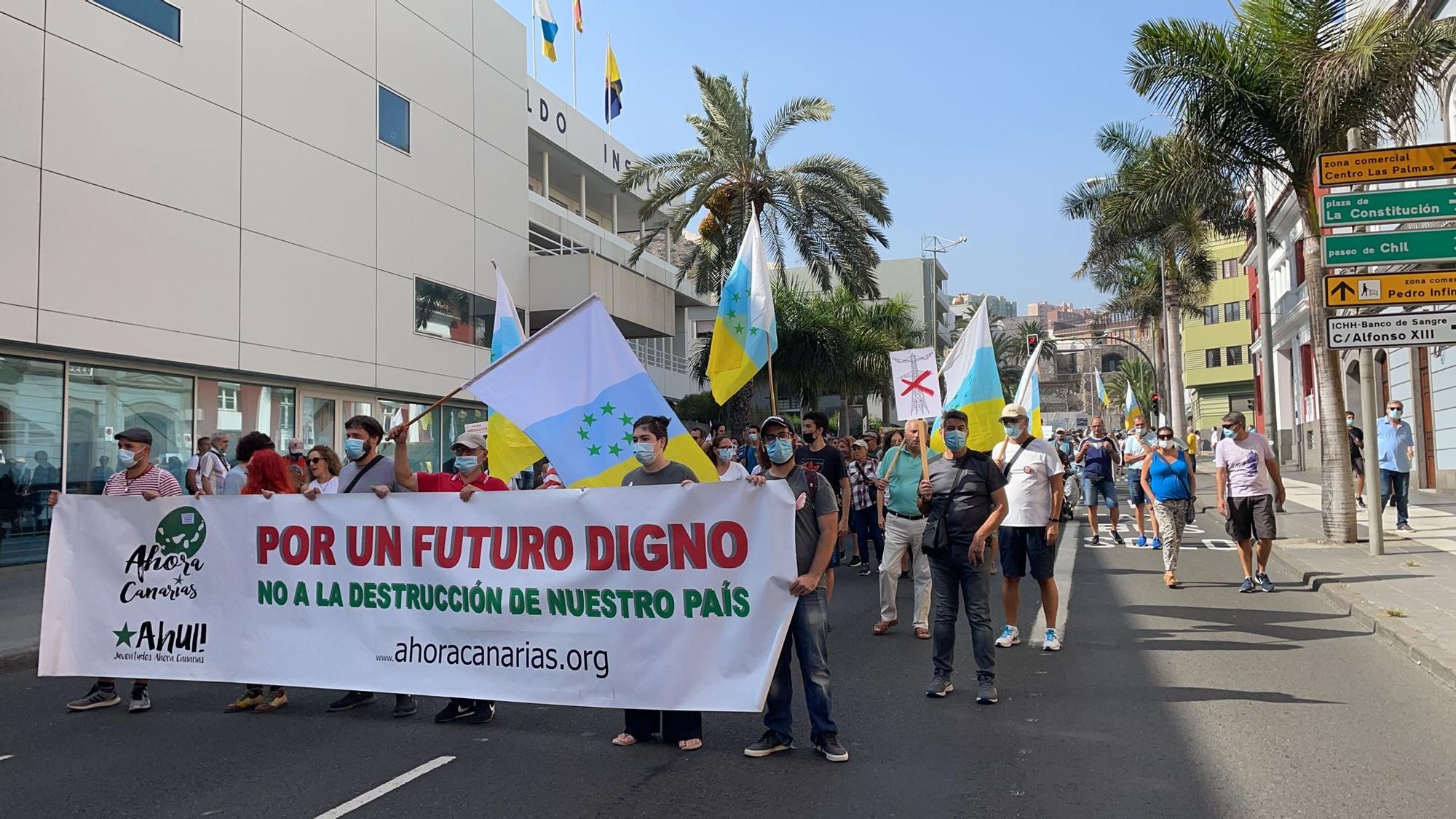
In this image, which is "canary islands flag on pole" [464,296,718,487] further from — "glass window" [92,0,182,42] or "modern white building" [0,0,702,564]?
Result: "glass window" [92,0,182,42]

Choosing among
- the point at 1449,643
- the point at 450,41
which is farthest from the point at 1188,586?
the point at 450,41

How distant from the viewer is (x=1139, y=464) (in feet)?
59.1

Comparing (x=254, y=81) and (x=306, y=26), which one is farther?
(x=306, y=26)

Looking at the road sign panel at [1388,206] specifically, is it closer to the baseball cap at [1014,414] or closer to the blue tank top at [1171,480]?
the blue tank top at [1171,480]

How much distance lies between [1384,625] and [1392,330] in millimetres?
3776

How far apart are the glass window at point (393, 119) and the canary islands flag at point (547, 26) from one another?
1218 centimetres

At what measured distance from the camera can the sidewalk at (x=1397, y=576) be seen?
8.10 m

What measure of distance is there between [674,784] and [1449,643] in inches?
236

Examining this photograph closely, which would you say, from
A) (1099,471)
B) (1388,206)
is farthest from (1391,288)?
(1099,471)

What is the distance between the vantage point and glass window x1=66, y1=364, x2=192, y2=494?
15469mm

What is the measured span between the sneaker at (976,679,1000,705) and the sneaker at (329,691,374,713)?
3811mm

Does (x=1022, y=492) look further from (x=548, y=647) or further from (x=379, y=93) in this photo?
(x=379, y=93)

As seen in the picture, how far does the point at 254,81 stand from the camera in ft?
59.3

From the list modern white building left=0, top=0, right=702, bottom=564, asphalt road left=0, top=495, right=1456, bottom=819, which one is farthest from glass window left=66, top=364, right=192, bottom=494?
asphalt road left=0, top=495, right=1456, bottom=819
